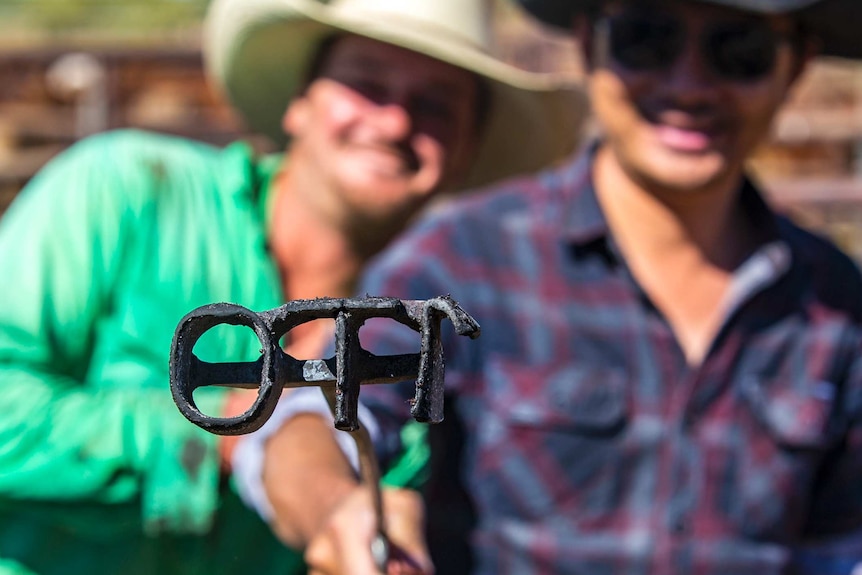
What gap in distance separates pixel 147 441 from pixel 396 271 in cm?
63

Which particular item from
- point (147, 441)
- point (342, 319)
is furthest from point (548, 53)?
point (342, 319)

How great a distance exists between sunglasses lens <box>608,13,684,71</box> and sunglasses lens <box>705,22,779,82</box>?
0.24ft

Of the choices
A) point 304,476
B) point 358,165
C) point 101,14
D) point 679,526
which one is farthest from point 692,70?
point 101,14

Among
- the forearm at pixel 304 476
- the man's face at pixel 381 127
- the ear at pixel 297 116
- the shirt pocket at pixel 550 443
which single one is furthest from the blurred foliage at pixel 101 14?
the forearm at pixel 304 476

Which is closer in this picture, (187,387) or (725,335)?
(187,387)

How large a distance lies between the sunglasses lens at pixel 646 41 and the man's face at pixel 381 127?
0.42 m

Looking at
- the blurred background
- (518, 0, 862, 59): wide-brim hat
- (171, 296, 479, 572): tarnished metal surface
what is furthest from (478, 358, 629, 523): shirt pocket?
the blurred background

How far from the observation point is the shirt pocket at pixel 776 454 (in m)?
2.53

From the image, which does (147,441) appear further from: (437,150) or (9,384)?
(437,150)

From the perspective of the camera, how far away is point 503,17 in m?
12.5

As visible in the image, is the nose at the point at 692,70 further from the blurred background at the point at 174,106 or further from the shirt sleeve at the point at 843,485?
the blurred background at the point at 174,106

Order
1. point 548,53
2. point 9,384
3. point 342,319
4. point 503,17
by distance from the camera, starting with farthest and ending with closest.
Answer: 1. point 503,17
2. point 548,53
3. point 9,384
4. point 342,319

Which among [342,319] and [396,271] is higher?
[342,319]

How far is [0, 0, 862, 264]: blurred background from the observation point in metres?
7.19
